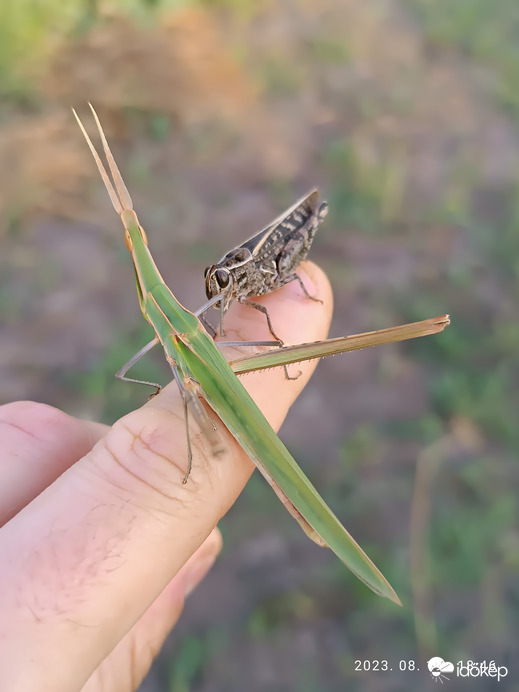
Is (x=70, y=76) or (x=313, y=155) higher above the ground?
(x=70, y=76)

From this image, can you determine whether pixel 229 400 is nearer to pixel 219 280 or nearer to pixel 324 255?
pixel 219 280

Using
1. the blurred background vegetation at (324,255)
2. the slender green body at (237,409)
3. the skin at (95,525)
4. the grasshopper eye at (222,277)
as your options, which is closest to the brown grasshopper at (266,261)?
the grasshopper eye at (222,277)

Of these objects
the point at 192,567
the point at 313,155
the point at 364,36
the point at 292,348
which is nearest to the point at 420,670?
the point at 192,567

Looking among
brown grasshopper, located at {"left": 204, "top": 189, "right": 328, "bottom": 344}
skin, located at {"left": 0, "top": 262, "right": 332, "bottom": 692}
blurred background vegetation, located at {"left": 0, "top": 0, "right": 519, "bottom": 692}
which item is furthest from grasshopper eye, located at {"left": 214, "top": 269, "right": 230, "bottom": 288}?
blurred background vegetation, located at {"left": 0, "top": 0, "right": 519, "bottom": 692}

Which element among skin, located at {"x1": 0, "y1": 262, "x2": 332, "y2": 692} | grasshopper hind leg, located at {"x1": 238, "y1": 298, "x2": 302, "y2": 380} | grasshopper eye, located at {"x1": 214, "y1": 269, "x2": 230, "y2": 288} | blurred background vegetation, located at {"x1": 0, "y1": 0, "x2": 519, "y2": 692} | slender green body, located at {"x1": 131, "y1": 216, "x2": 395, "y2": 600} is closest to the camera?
skin, located at {"x1": 0, "y1": 262, "x2": 332, "y2": 692}

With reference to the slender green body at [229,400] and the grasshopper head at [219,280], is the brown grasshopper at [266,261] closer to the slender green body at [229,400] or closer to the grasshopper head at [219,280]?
the grasshopper head at [219,280]

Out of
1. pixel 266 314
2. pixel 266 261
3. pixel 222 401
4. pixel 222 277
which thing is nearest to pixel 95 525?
pixel 222 401

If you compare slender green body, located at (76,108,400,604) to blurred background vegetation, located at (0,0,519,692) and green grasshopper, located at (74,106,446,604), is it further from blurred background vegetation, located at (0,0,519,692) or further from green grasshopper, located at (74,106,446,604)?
blurred background vegetation, located at (0,0,519,692)

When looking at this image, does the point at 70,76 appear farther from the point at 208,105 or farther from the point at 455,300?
the point at 455,300
